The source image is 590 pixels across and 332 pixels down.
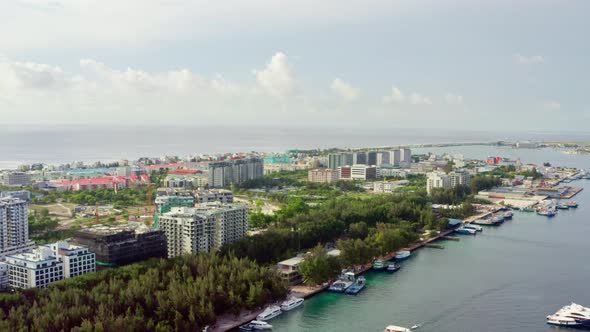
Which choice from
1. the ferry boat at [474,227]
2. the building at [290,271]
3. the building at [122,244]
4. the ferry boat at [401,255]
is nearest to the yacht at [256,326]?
the building at [290,271]

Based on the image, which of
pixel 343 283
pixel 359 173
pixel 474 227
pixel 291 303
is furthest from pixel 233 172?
pixel 291 303

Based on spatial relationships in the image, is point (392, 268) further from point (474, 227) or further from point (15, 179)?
point (15, 179)

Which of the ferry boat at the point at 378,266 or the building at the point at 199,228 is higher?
the building at the point at 199,228

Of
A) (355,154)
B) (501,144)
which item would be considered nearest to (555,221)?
(355,154)

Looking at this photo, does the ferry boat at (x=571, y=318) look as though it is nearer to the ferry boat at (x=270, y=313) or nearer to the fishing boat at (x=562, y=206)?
the ferry boat at (x=270, y=313)

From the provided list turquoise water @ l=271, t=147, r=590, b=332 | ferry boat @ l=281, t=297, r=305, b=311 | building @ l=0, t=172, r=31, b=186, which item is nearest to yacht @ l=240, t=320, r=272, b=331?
turquoise water @ l=271, t=147, r=590, b=332

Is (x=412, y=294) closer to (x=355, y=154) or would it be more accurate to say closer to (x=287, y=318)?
(x=287, y=318)

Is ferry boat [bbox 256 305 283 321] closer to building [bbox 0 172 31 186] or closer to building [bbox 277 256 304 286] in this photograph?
building [bbox 277 256 304 286]
